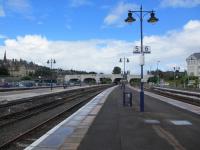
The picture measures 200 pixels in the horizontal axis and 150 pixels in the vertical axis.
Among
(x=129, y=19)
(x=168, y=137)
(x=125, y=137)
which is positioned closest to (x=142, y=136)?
(x=125, y=137)

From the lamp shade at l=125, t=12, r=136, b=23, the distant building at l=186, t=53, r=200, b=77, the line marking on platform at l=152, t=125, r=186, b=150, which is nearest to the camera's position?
the line marking on platform at l=152, t=125, r=186, b=150

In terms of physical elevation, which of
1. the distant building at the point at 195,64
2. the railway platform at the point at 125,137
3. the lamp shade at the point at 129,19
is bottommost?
the railway platform at the point at 125,137

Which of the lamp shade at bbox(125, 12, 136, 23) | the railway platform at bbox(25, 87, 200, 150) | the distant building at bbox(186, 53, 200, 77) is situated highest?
the distant building at bbox(186, 53, 200, 77)

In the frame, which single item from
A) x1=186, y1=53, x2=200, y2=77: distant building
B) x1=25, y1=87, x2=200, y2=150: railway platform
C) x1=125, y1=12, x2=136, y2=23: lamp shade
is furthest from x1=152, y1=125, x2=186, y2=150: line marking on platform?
x1=186, y1=53, x2=200, y2=77: distant building

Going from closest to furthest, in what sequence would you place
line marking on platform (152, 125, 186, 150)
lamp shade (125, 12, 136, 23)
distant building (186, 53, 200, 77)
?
line marking on platform (152, 125, 186, 150)
lamp shade (125, 12, 136, 23)
distant building (186, 53, 200, 77)

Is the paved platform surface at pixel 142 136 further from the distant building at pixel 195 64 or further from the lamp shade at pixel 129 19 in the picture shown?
the distant building at pixel 195 64

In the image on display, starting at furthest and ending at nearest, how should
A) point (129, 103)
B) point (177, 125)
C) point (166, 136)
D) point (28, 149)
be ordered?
point (129, 103)
point (177, 125)
point (166, 136)
point (28, 149)

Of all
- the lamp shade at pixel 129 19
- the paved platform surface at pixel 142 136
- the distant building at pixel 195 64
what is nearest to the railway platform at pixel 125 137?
the paved platform surface at pixel 142 136

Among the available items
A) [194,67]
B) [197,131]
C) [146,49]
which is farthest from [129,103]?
[194,67]

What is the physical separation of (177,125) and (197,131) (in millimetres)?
1957

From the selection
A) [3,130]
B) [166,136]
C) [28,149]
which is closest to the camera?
[28,149]

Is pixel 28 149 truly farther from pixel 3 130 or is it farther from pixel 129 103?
pixel 129 103

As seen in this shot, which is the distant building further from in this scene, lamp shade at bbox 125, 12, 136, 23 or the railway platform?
the railway platform

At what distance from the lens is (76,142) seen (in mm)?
12383
